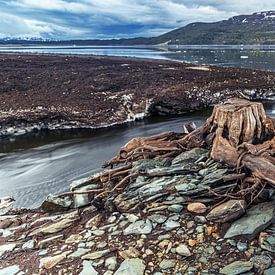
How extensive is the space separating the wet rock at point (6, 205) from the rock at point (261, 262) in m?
7.42

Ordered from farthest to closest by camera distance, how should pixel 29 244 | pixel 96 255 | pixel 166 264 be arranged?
pixel 29 244, pixel 96 255, pixel 166 264

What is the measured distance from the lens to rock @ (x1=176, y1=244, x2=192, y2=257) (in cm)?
562

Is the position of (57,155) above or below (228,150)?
below

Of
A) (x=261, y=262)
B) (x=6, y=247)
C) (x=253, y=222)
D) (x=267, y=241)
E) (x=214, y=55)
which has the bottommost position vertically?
(x=6, y=247)

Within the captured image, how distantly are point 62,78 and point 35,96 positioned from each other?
1178cm

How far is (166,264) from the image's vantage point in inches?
215

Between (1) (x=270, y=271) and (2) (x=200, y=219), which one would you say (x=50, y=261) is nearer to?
(2) (x=200, y=219)

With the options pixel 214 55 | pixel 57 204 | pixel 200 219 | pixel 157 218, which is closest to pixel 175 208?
pixel 157 218

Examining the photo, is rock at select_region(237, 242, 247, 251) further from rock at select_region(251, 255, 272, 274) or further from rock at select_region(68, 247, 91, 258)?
rock at select_region(68, 247, 91, 258)

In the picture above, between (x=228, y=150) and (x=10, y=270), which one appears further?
(x=228, y=150)

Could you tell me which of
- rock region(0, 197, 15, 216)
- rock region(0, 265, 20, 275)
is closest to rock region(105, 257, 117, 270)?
rock region(0, 265, 20, 275)

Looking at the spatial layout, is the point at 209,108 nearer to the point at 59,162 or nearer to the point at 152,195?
the point at 59,162

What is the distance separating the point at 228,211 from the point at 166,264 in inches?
61.9

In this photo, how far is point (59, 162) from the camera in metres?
17.1
